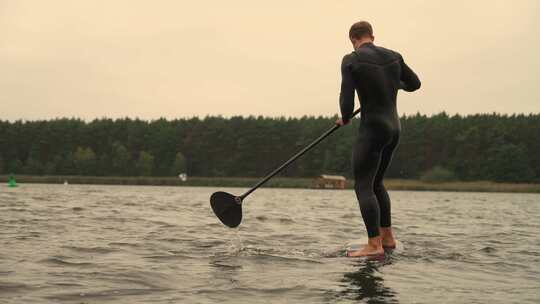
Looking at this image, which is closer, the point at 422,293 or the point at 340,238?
the point at 422,293

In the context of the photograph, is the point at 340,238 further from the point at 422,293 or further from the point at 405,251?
the point at 422,293

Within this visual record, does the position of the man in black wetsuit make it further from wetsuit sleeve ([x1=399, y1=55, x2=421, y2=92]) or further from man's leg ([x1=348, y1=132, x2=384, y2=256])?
wetsuit sleeve ([x1=399, y1=55, x2=421, y2=92])

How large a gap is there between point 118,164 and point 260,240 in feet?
424

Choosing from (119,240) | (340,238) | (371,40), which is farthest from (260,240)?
(371,40)

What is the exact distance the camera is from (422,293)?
5.15m

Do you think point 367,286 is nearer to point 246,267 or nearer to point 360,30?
point 246,267

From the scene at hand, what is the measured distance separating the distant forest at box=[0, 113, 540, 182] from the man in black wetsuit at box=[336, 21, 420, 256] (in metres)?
109

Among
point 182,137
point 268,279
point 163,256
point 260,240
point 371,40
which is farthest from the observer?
point 182,137

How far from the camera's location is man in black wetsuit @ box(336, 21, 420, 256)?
24.9 feet

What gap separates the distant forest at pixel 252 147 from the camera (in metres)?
116

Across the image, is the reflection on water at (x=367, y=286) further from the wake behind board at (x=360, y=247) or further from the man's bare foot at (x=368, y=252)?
the wake behind board at (x=360, y=247)

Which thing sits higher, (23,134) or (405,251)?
(23,134)

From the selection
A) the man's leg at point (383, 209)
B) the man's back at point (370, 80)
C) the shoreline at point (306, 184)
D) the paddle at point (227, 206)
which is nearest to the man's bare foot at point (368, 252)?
the man's leg at point (383, 209)

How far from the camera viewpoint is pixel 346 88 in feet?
25.0
